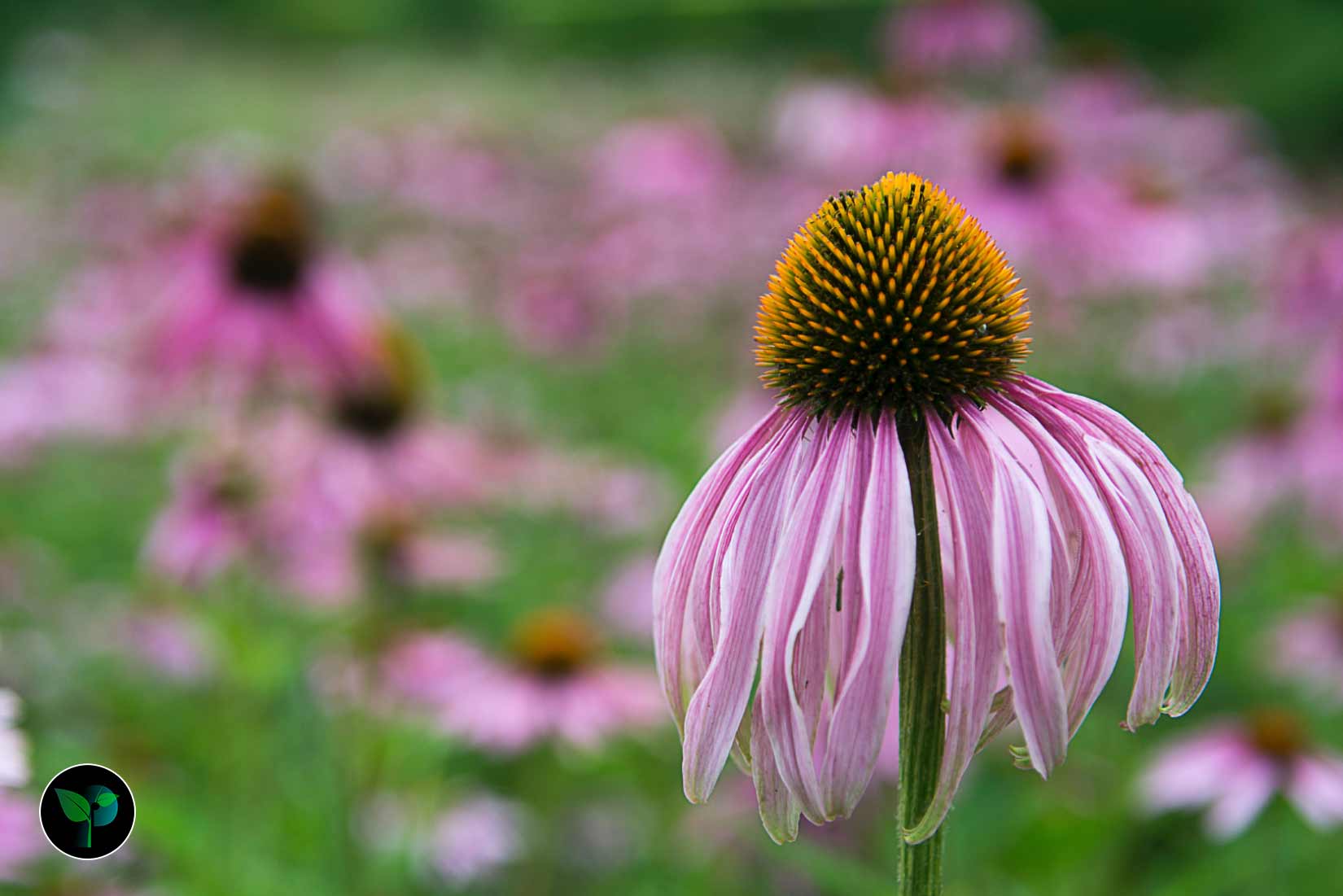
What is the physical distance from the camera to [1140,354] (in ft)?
10.4

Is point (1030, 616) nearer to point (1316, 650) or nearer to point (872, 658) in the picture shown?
point (872, 658)

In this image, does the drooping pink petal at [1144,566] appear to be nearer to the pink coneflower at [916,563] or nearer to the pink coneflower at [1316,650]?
the pink coneflower at [916,563]

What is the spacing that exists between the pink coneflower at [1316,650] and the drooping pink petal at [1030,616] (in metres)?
1.75

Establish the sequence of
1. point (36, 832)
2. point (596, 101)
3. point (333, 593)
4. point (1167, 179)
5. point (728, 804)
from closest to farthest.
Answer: point (36, 832), point (728, 804), point (333, 593), point (1167, 179), point (596, 101)

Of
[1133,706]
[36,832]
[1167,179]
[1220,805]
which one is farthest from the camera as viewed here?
[1167,179]

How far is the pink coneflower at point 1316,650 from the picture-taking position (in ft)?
6.49

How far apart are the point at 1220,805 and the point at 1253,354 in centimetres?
262

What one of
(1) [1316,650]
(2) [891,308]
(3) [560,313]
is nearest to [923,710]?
(2) [891,308]

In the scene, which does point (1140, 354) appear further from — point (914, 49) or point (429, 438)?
point (429, 438)

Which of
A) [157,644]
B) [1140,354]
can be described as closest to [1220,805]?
[157,644]

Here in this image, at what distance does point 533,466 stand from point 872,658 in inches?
94.4

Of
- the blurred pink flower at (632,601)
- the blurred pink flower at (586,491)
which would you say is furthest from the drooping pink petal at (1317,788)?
the blurred pink flower at (586,491)

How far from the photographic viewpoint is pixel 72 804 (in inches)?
30.6

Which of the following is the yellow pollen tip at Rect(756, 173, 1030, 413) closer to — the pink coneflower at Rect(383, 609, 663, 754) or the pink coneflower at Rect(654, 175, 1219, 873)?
the pink coneflower at Rect(654, 175, 1219, 873)
